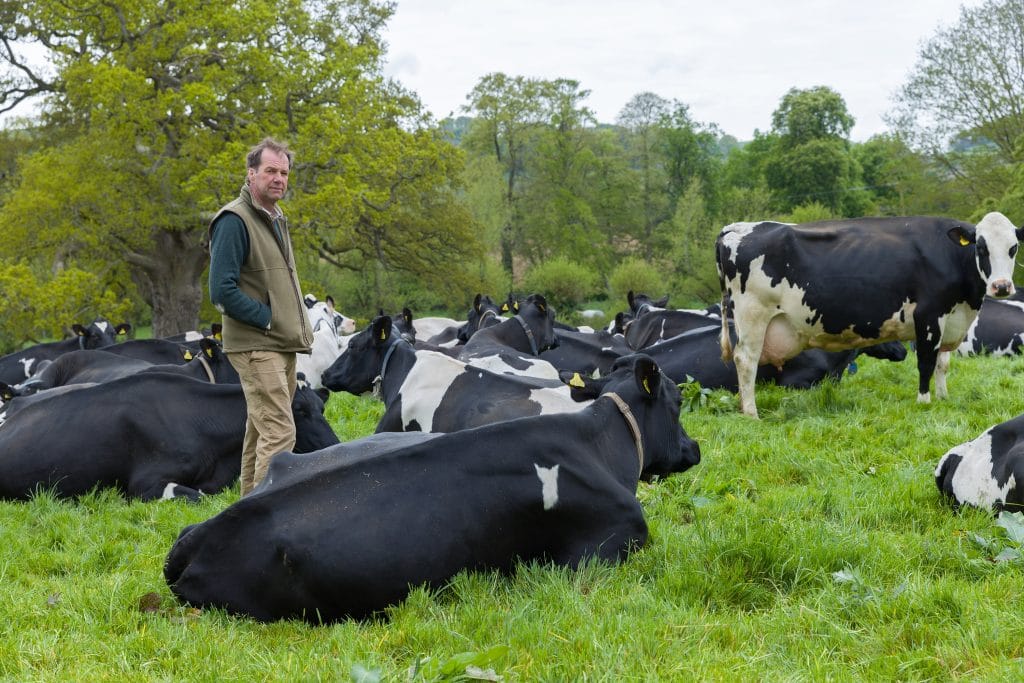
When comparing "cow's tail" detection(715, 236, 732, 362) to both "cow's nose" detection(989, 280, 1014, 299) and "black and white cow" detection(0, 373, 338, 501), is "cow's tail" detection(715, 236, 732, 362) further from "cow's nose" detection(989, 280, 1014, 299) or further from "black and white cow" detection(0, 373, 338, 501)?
"black and white cow" detection(0, 373, 338, 501)

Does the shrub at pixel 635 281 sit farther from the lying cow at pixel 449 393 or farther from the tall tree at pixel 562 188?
the lying cow at pixel 449 393

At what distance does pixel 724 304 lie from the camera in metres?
10.5

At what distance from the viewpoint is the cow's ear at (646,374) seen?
213 inches

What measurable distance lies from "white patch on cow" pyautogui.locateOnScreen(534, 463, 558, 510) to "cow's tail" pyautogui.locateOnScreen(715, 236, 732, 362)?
592cm

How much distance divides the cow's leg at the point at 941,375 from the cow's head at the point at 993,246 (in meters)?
0.86

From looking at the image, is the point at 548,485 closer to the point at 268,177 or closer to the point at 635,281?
the point at 268,177

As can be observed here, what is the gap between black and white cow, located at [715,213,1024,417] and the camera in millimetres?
9711

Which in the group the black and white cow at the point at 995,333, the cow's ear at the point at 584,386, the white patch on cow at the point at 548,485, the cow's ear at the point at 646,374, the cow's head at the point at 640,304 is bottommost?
the black and white cow at the point at 995,333

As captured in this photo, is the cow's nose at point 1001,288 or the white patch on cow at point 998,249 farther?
the white patch on cow at point 998,249

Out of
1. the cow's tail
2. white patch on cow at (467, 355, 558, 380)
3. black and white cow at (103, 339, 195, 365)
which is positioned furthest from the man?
black and white cow at (103, 339, 195, 365)

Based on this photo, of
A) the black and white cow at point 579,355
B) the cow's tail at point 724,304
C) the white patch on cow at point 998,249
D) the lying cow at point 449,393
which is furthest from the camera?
the black and white cow at point 579,355

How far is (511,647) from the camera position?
3.63 metres

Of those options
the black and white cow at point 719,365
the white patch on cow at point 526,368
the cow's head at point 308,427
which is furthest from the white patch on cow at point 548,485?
the black and white cow at point 719,365

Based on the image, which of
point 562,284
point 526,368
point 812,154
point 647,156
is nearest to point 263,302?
point 526,368
